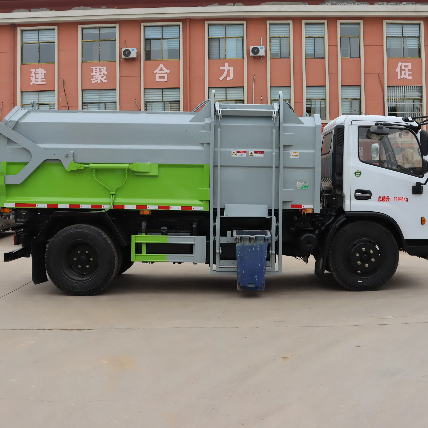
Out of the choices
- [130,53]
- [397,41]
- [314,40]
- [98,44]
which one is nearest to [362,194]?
[314,40]

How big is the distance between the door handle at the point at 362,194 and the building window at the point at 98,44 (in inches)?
661

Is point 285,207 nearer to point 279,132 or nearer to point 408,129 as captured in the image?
point 279,132

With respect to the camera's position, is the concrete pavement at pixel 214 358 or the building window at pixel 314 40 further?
the building window at pixel 314 40

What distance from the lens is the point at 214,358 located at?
4906 mm

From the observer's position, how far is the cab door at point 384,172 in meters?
7.97

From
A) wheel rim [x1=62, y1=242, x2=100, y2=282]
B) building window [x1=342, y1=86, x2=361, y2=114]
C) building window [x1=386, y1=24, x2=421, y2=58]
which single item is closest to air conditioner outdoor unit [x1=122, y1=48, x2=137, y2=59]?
building window [x1=342, y1=86, x2=361, y2=114]

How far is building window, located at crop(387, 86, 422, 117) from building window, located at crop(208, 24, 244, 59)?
617 centimetres

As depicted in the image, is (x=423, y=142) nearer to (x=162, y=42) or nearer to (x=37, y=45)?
(x=162, y=42)

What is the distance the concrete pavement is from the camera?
3.68 meters

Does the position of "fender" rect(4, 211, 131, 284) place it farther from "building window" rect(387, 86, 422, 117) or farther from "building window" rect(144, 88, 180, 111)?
"building window" rect(387, 86, 422, 117)

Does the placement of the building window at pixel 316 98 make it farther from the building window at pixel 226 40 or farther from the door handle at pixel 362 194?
the door handle at pixel 362 194

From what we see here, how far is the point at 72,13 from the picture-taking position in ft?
72.2

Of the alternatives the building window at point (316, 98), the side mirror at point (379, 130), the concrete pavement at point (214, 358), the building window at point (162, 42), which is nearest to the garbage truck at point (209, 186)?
the side mirror at point (379, 130)

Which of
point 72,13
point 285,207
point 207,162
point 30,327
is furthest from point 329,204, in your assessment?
point 72,13
